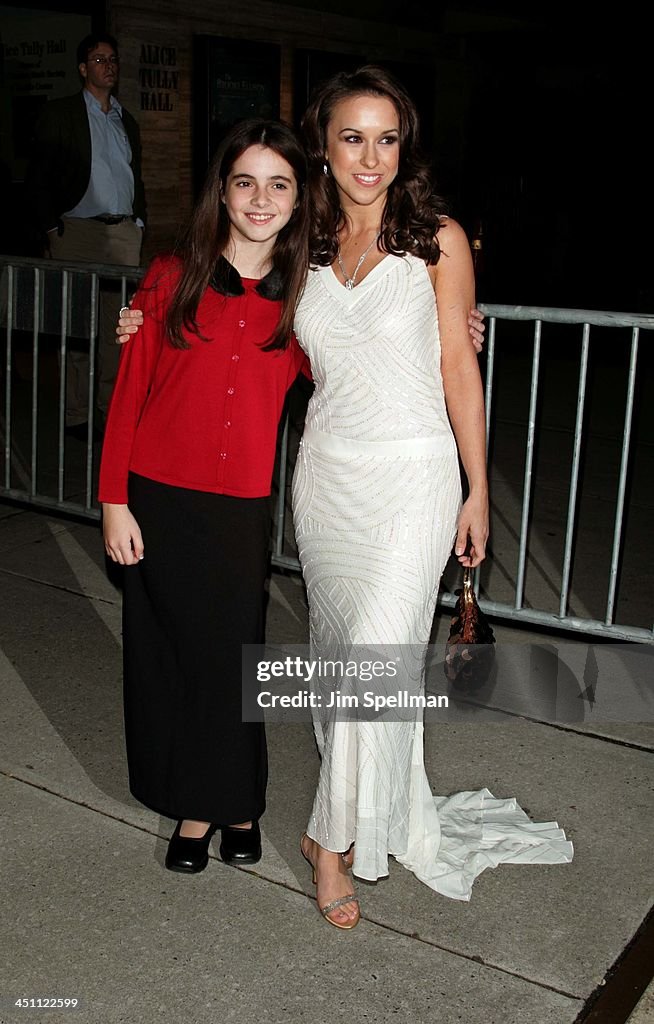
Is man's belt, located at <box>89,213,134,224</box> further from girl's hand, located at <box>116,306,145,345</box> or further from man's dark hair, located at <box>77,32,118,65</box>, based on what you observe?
girl's hand, located at <box>116,306,145,345</box>

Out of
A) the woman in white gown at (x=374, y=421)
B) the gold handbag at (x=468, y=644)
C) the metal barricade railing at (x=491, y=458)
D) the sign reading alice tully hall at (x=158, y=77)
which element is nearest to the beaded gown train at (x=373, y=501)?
the woman in white gown at (x=374, y=421)

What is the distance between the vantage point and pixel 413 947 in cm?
310

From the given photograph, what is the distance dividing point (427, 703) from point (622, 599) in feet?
4.79

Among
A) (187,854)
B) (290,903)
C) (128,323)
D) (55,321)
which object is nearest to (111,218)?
(55,321)

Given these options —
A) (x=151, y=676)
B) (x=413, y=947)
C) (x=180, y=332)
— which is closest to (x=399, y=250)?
(x=180, y=332)

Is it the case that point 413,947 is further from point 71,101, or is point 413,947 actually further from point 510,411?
point 510,411

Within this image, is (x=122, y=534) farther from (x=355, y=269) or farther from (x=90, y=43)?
(x=90, y=43)

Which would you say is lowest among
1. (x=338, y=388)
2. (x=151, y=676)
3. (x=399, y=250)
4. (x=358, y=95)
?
(x=151, y=676)

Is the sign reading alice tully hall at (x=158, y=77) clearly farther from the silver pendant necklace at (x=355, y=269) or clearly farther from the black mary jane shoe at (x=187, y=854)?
the black mary jane shoe at (x=187, y=854)

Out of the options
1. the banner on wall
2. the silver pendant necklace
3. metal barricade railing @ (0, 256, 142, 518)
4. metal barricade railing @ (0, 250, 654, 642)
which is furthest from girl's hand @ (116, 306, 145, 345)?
the banner on wall

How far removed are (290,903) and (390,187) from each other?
1876mm

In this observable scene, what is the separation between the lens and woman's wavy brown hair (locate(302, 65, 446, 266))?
3078mm

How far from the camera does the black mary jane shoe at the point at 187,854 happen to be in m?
3.41

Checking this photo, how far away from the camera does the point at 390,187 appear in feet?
10.4
